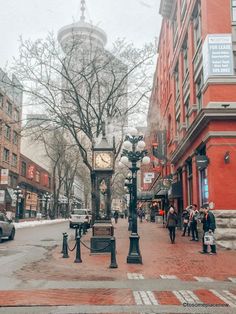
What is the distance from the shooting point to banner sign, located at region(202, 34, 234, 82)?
19516mm

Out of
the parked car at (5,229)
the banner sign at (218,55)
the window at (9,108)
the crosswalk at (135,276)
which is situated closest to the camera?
the crosswalk at (135,276)

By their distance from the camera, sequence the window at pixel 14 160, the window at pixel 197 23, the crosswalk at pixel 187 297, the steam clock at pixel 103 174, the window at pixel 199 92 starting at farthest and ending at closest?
1. the window at pixel 14 160
2. the window at pixel 197 23
3. the window at pixel 199 92
4. the steam clock at pixel 103 174
5. the crosswalk at pixel 187 297

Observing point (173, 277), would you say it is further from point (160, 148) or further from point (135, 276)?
point (160, 148)

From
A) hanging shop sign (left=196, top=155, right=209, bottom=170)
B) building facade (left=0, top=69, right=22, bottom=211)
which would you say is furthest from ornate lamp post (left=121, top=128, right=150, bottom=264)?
building facade (left=0, top=69, right=22, bottom=211)

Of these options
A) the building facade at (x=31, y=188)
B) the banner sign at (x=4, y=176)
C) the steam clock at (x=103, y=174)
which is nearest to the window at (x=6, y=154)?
the banner sign at (x=4, y=176)

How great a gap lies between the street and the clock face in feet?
12.6

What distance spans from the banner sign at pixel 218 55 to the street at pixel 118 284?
907 cm

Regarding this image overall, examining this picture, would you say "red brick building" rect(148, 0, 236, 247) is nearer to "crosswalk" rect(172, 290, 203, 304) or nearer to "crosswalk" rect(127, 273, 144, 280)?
"crosswalk" rect(127, 273, 144, 280)

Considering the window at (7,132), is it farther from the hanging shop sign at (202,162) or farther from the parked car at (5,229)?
the hanging shop sign at (202,162)

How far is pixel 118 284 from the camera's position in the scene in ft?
30.0

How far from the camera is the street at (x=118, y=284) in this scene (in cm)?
697

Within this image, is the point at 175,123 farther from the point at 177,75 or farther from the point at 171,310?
the point at 171,310

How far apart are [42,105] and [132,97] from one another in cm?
619

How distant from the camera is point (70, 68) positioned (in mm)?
25766
